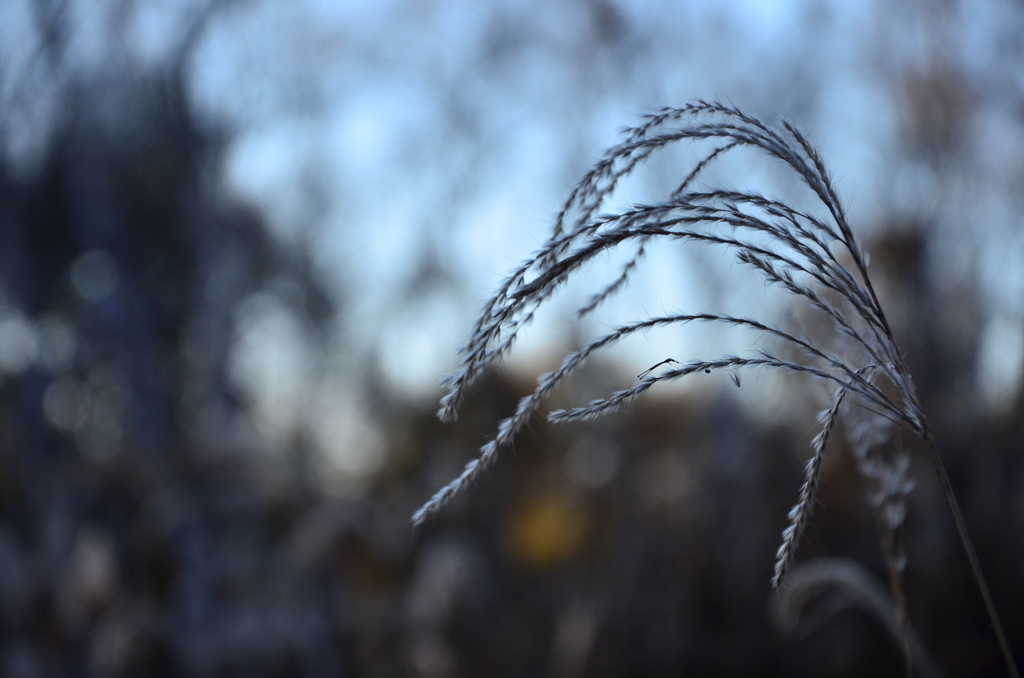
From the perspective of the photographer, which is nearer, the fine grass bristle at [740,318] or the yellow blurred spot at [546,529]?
the fine grass bristle at [740,318]

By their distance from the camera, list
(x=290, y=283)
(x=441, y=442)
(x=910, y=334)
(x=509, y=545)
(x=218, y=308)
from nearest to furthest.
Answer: (x=910, y=334) < (x=218, y=308) < (x=509, y=545) < (x=441, y=442) < (x=290, y=283)

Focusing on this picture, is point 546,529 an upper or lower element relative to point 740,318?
lower

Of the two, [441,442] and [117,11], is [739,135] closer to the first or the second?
[117,11]

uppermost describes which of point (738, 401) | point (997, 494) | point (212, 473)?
point (738, 401)

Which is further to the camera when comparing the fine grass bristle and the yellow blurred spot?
the yellow blurred spot

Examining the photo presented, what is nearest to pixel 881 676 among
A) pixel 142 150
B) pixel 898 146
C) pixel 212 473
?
pixel 898 146

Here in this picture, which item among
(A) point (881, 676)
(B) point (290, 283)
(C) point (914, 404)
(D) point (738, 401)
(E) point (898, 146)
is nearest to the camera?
(C) point (914, 404)

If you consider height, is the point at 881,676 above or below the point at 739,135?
below

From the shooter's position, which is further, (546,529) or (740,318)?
(546,529)
